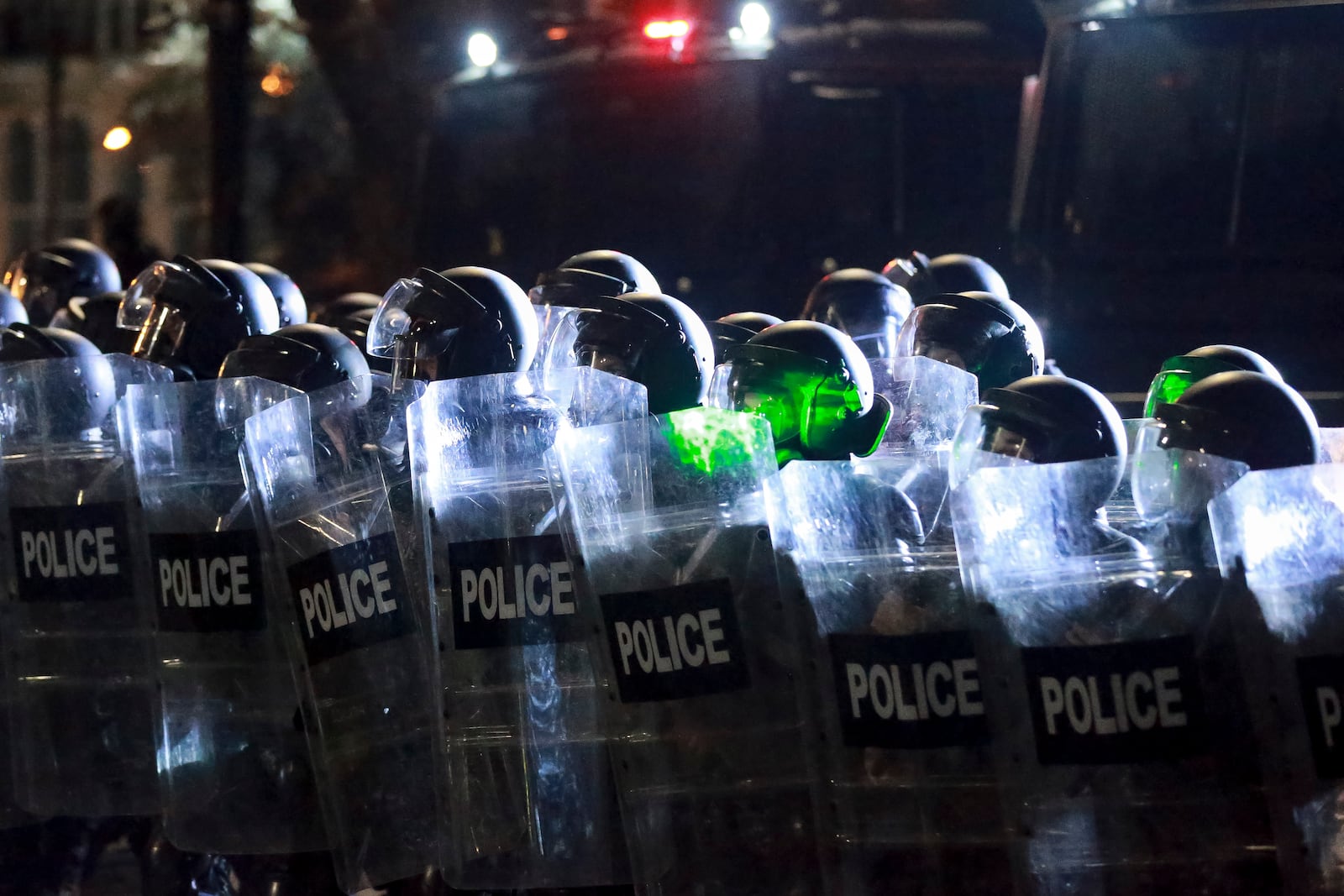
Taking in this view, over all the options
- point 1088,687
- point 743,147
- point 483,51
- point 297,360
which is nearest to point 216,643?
point 297,360

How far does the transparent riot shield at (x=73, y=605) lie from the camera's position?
8.70ft

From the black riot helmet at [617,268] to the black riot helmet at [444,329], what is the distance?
0.38m

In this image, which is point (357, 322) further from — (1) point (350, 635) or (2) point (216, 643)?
(1) point (350, 635)

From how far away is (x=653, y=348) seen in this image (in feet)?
7.89

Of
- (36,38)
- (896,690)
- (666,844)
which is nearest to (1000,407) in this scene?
(896,690)

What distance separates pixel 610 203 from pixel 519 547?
2895 mm

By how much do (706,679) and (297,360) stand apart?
0.98 meters

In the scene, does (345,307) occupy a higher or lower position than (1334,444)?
lower

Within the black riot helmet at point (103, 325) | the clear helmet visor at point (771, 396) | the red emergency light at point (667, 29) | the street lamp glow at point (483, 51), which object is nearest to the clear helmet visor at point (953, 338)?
the clear helmet visor at point (771, 396)

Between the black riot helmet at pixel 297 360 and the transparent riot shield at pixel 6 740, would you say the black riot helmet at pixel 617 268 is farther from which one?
the transparent riot shield at pixel 6 740

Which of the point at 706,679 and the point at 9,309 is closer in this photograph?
the point at 706,679

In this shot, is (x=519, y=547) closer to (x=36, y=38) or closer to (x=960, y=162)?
(x=960, y=162)

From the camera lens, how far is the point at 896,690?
6.38 ft

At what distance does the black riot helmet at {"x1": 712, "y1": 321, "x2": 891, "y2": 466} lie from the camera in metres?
2.28
